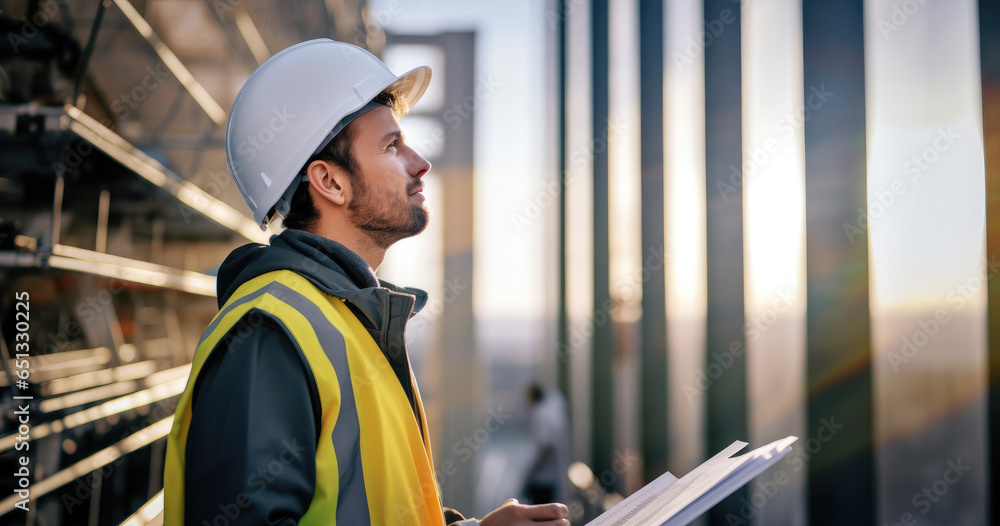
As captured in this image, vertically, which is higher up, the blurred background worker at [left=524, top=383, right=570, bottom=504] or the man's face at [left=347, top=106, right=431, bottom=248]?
the man's face at [left=347, top=106, right=431, bottom=248]

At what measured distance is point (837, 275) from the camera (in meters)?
2.92

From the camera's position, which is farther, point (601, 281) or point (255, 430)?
point (601, 281)

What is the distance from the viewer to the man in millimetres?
1164

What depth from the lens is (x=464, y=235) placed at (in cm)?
1348

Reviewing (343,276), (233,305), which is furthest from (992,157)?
(233,305)

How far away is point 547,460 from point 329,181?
20.6 ft

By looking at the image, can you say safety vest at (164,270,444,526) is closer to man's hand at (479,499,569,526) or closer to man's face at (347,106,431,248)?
man's hand at (479,499,569,526)

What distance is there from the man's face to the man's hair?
15 millimetres

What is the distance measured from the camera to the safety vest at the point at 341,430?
4.07 ft

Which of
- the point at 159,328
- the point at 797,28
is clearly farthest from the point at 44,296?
the point at 797,28

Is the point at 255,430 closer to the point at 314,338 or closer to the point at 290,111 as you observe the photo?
the point at 314,338

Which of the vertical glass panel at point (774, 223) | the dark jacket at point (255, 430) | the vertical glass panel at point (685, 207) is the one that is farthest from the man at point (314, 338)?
the vertical glass panel at point (685, 207)

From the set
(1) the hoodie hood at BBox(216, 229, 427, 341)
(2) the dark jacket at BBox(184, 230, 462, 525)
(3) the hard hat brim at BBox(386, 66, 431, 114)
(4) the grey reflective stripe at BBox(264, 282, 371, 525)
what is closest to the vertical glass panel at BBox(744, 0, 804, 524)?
(3) the hard hat brim at BBox(386, 66, 431, 114)

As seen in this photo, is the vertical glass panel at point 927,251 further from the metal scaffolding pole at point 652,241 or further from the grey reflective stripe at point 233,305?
the metal scaffolding pole at point 652,241
